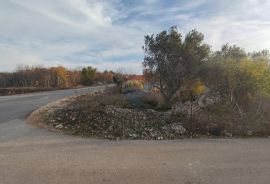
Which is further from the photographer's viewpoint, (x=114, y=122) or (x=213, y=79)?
(x=213, y=79)

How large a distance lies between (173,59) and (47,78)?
31025 mm

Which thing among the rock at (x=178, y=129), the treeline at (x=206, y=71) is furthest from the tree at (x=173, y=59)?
the rock at (x=178, y=129)

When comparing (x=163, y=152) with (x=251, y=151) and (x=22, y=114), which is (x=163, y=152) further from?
(x=22, y=114)

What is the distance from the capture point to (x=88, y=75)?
149ft

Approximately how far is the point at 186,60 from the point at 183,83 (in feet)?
3.12

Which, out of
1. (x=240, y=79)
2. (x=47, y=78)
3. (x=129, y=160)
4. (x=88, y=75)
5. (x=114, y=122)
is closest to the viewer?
(x=129, y=160)

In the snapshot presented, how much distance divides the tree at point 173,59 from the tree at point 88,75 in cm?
3090

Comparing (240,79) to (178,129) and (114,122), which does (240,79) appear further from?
(114,122)

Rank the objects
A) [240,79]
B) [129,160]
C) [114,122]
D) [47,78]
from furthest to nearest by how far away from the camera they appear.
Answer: [47,78] < [240,79] < [114,122] < [129,160]

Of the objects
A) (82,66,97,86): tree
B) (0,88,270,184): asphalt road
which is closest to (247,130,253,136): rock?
(0,88,270,184): asphalt road

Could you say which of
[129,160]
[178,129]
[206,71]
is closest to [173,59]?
[206,71]

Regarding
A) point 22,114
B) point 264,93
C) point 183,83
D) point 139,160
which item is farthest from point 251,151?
point 22,114

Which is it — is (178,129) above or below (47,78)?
below

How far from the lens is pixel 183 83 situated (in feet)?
47.0
